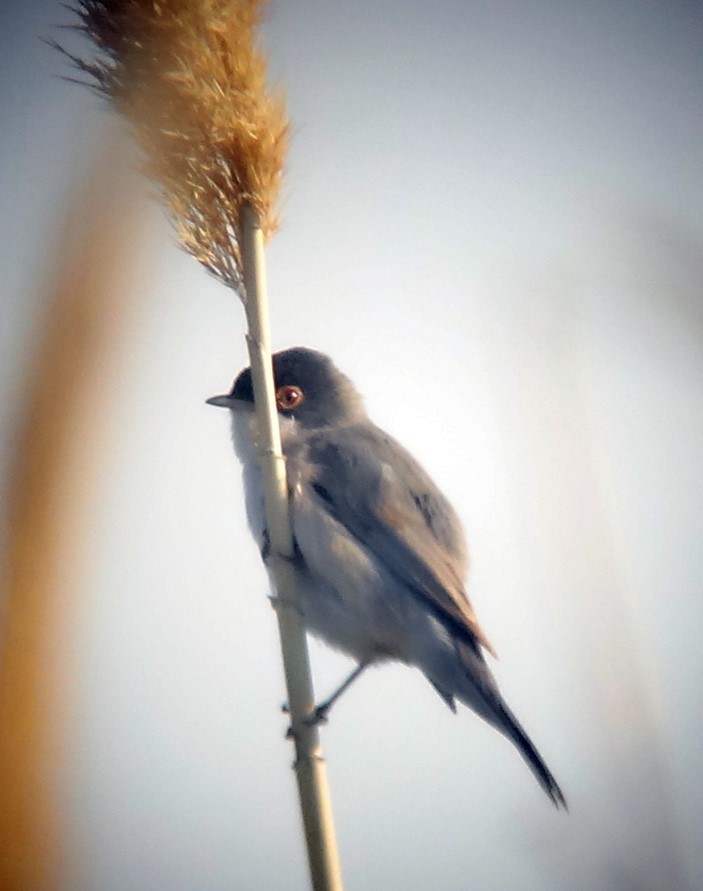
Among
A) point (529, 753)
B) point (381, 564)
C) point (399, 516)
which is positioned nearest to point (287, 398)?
point (399, 516)

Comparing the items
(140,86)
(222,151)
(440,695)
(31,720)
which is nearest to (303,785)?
(31,720)

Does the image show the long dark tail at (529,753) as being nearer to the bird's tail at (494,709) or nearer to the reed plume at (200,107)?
the bird's tail at (494,709)

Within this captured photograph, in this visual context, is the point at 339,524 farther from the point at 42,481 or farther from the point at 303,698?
the point at 42,481

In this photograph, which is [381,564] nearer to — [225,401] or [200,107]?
[225,401]

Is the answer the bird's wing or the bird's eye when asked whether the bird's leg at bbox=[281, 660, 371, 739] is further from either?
the bird's eye

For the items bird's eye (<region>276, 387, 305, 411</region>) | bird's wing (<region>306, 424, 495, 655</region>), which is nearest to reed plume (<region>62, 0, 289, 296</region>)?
bird's wing (<region>306, 424, 495, 655</region>)

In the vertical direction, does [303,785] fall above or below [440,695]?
above
